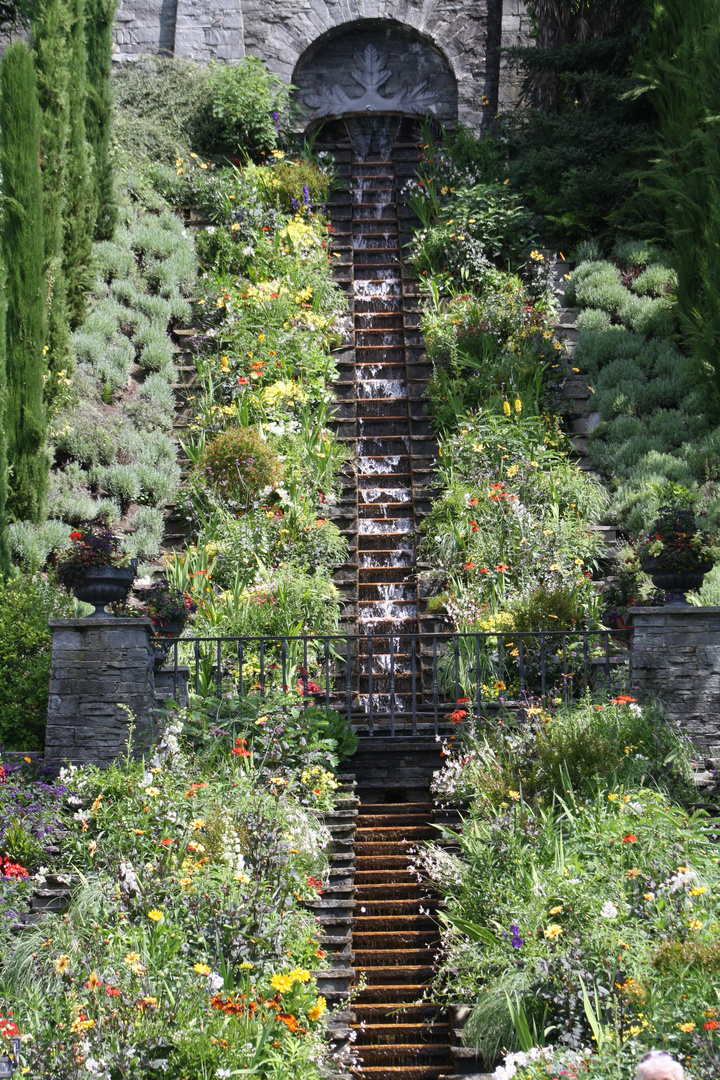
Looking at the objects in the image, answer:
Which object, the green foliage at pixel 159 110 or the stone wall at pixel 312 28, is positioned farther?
the stone wall at pixel 312 28

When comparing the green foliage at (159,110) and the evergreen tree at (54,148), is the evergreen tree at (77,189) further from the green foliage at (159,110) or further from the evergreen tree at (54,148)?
the green foliage at (159,110)

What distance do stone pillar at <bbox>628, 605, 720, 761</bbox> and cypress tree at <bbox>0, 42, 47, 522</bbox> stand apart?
556cm

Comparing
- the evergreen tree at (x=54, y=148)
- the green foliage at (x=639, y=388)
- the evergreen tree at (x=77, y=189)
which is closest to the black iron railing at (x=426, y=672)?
the green foliage at (x=639, y=388)

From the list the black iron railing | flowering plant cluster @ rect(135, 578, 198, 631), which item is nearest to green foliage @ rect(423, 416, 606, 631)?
the black iron railing

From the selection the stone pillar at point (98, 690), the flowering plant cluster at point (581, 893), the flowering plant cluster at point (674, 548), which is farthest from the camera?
the flowering plant cluster at point (674, 548)

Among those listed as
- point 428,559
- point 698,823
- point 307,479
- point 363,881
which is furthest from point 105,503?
point 698,823

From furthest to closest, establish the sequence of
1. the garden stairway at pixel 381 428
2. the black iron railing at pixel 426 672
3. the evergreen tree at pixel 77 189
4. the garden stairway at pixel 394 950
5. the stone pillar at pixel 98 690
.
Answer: the evergreen tree at pixel 77 189 < the garden stairway at pixel 381 428 < the black iron railing at pixel 426 672 < the stone pillar at pixel 98 690 < the garden stairway at pixel 394 950

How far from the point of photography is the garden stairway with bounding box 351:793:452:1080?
6.02m

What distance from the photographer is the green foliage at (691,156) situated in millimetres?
11195

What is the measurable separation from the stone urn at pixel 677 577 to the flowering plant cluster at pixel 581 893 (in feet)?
2.71

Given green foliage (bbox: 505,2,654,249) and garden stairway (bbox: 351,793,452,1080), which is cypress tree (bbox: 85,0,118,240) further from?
garden stairway (bbox: 351,793,452,1080)

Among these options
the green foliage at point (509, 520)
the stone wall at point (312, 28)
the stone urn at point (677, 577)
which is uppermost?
the stone wall at point (312, 28)

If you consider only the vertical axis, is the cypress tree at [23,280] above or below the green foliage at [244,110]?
below

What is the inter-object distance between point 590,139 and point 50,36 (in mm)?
6615
